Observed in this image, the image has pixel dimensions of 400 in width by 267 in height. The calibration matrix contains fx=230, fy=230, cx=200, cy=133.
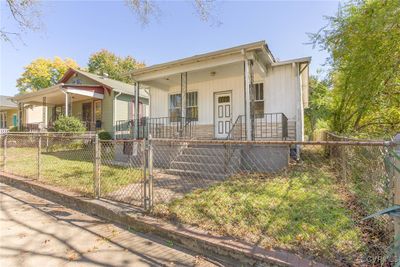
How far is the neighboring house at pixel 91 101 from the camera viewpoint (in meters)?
15.4

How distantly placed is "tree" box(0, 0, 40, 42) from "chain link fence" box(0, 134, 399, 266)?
4.79m

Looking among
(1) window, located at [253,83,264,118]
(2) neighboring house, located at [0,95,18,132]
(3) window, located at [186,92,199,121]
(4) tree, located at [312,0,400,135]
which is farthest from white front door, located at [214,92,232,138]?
(2) neighboring house, located at [0,95,18,132]

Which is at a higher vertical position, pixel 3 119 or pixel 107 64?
pixel 107 64

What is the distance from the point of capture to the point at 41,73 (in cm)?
3503

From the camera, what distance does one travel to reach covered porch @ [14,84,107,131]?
15.1 meters

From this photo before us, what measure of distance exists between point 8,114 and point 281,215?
32.6 meters

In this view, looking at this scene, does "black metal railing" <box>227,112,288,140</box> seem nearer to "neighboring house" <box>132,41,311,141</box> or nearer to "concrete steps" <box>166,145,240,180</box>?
"neighboring house" <box>132,41,311,141</box>

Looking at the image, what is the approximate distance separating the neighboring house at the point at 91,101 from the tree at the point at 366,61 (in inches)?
453

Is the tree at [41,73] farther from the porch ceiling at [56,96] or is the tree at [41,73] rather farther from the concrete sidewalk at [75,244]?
the concrete sidewalk at [75,244]

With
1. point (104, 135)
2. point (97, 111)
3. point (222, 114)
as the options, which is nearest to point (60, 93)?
point (97, 111)

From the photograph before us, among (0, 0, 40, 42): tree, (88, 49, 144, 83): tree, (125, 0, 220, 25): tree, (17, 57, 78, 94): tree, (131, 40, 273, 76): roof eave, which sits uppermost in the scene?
(88, 49, 144, 83): tree

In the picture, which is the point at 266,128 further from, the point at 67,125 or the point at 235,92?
the point at 67,125

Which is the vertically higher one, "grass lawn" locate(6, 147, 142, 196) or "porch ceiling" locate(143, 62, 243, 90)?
"porch ceiling" locate(143, 62, 243, 90)

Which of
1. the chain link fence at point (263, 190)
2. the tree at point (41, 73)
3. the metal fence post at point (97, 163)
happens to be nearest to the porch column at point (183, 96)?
the chain link fence at point (263, 190)
